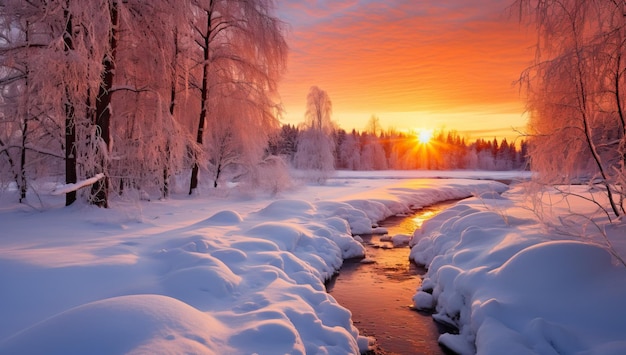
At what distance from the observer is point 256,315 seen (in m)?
4.38

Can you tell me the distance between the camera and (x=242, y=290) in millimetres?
5223

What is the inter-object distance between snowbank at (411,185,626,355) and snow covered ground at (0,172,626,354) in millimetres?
16

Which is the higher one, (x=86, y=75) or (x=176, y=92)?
(x=176, y=92)

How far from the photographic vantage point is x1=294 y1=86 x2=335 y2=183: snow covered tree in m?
31.0

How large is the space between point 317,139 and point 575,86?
2510cm

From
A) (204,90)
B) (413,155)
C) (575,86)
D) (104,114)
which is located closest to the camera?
(575,86)

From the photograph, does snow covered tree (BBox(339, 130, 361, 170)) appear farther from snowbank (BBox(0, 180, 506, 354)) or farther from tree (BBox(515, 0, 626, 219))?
tree (BBox(515, 0, 626, 219))

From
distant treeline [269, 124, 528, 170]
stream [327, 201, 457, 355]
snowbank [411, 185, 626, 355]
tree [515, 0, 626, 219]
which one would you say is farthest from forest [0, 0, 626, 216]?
distant treeline [269, 124, 528, 170]

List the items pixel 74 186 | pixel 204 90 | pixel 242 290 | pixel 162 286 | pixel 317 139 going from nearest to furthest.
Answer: pixel 162 286, pixel 242 290, pixel 74 186, pixel 204 90, pixel 317 139

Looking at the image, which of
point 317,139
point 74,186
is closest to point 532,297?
point 74,186

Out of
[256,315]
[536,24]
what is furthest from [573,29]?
[256,315]

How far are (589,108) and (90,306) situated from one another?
8515mm

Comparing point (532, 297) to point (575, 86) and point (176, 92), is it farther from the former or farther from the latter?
point (176, 92)

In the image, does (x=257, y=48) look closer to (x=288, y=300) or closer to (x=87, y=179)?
(x=87, y=179)
